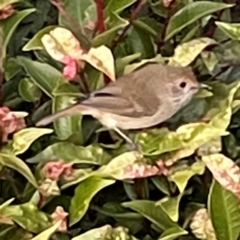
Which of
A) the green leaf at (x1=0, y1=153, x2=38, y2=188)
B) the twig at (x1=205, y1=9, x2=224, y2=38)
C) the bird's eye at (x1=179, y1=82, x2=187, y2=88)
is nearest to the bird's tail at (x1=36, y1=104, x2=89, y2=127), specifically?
the green leaf at (x1=0, y1=153, x2=38, y2=188)

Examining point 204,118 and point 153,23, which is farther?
point 153,23

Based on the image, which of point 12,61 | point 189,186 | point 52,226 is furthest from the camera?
point 12,61

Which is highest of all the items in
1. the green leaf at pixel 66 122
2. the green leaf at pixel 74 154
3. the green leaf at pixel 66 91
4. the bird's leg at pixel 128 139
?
the green leaf at pixel 66 91

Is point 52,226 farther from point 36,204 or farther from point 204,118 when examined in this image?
point 204,118

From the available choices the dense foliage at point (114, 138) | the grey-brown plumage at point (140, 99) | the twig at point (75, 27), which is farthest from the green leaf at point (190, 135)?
the twig at point (75, 27)

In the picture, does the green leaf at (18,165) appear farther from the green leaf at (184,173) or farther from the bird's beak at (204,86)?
the bird's beak at (204,86)

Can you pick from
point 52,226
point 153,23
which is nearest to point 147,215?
point 52,226

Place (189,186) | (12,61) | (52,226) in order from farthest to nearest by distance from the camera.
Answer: (12,61) < (189,186) < (52,226)

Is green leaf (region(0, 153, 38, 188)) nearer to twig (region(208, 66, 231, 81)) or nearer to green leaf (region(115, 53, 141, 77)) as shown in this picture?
green leaf (region(115, 53, 141, 77))
